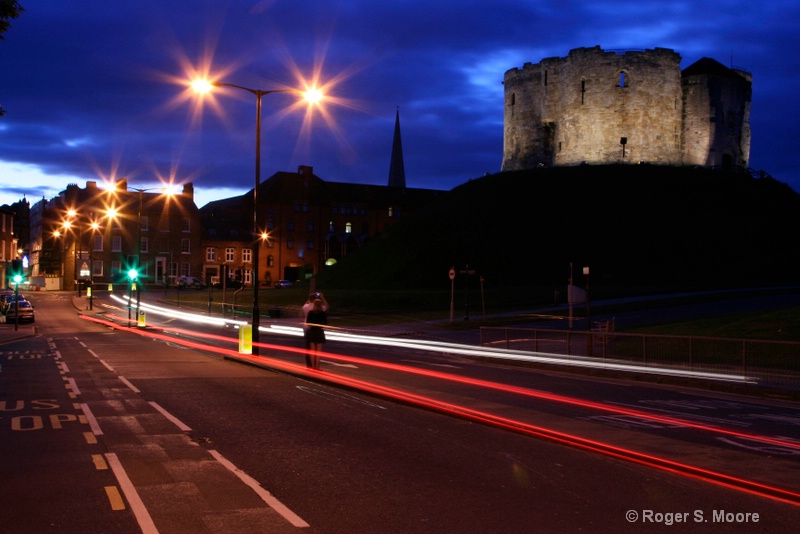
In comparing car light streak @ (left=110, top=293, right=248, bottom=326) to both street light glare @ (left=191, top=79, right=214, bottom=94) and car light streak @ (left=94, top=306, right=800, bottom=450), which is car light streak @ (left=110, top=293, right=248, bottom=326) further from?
street light glare @ (left=191, top=79, right=214, bottom=94)

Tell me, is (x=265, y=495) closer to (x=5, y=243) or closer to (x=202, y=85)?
(x=202, y=85)

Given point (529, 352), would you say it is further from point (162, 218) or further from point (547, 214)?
point (162, 218)

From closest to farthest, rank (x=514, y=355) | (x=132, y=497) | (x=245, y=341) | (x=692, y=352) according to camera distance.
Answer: (x=132, y=497)
(x=692, y=352)
(x=245, y=341)
(x=514, y=355)

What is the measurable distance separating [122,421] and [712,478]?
868 cm

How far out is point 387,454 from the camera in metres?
10.8

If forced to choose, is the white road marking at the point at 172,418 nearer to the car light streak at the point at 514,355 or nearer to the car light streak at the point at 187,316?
the car light streak at the point at 514,355

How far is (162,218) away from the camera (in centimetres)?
10188

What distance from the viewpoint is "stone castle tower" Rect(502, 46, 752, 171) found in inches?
3780

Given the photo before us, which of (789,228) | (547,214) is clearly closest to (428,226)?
(547,214)

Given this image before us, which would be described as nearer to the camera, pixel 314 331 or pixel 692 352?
pixel 314 331

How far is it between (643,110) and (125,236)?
6154cm

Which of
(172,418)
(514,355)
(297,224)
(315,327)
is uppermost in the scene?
(297,224)

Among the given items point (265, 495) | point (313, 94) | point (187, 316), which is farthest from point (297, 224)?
point (265, 495)

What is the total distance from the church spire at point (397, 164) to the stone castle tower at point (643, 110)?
220ft
